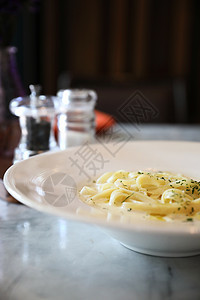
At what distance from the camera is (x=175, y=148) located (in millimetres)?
1083

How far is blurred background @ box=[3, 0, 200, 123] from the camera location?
12.4ft

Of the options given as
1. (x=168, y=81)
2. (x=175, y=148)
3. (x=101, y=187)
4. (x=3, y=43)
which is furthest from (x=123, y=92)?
(x=101, y=187)

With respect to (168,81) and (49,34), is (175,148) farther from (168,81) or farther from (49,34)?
(49,34)

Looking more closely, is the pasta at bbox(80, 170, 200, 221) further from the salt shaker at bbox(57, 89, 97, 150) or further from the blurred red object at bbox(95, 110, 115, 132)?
the blurred red object at bbox(95, 110, 115, 132)

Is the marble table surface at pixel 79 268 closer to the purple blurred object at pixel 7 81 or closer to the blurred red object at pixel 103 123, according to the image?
the purple blurred object at pixel 7 81

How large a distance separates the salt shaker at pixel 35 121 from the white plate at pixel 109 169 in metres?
0.18

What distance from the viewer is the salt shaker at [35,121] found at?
1.16m

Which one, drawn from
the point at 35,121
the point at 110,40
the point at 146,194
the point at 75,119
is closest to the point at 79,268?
the point at 146,194

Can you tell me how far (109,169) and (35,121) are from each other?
11.4 inches

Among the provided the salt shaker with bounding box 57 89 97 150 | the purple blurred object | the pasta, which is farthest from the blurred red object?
the pasta

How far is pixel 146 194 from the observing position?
2.63 feet

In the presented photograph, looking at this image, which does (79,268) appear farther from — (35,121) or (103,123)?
(103,123)

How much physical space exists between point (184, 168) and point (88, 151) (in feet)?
0.79

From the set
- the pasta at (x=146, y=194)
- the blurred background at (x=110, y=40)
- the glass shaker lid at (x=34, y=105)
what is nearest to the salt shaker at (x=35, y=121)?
the glass shaker lid at (x=34, y=105)
